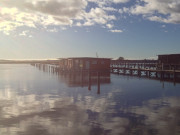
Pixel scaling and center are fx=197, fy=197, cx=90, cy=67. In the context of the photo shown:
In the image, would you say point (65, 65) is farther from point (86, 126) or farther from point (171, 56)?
point (86, 126)

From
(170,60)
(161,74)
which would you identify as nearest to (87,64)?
(161,74)

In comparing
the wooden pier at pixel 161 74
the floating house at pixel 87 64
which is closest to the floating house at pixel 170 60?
the wooden pier at pixel 161 74

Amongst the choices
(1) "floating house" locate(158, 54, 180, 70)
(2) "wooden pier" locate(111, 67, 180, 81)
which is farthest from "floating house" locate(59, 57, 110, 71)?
(1) "floating house" locate(158, 54, 180, 70)

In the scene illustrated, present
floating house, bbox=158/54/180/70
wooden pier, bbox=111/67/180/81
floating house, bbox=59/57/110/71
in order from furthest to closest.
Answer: floating house, bbox=59/57/110/71 → floating house, bbox=158/54/180/70 → wooden pier, bbox=111/67/180/81

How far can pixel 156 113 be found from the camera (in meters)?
12.6

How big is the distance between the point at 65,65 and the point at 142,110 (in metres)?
40.4

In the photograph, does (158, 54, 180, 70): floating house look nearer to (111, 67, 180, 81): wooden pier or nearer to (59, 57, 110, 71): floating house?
(111, 67, 180, 81): wooden pier

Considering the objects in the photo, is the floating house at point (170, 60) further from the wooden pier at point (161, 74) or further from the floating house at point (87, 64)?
the floating house at point (87, 64)

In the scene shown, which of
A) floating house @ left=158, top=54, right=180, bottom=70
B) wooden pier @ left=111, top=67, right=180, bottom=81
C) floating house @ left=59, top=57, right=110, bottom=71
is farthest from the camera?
floating house @ left=59, top=57, right=110, bottom=71

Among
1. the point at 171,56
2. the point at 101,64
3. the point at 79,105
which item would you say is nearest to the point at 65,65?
the point at 101,64

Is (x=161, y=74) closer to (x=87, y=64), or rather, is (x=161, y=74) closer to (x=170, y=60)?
(x=170, y=60)

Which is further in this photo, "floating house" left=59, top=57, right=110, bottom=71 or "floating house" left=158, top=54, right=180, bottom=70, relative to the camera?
"floating house" left=59, top=57, right=110, bottom=71

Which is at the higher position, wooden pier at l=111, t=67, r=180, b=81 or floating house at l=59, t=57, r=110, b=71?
floating house at l=59, t=57, r=110, b=71

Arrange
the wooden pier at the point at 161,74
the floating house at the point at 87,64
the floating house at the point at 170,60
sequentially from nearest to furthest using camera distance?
the wooden pier at the point at 161,74
the floating house at the point at 170,60
the floating house at the point at 87,64
